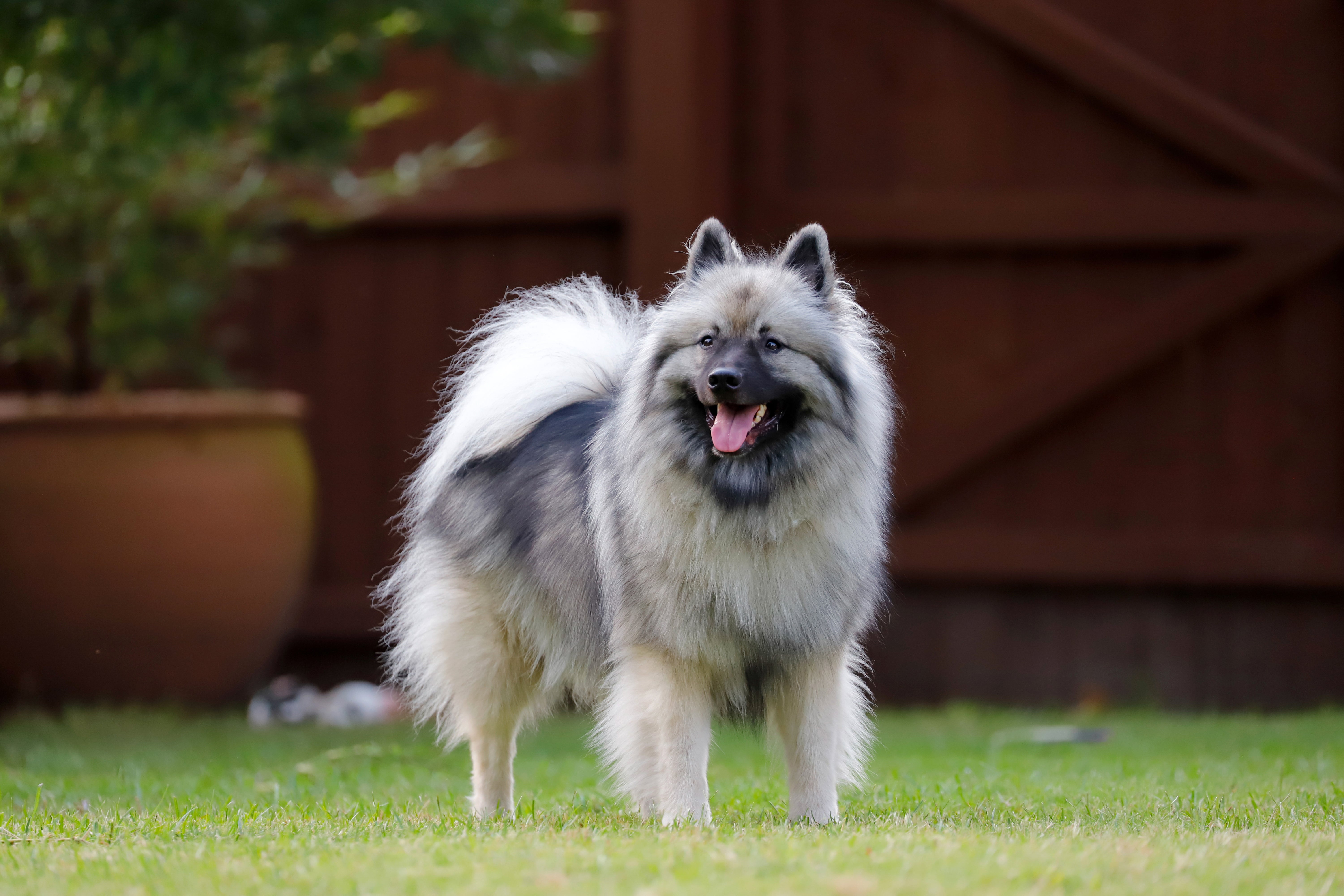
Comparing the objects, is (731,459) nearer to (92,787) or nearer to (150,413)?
(92,787)

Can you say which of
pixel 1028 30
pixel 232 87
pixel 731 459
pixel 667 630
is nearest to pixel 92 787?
pixel 667 630

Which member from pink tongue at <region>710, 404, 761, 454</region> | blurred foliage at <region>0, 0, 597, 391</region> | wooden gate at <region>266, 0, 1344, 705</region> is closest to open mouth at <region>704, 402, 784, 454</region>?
pink tongue at <region>710, 404, 761, 454</region>

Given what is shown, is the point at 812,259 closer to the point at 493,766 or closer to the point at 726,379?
the point at 726,379

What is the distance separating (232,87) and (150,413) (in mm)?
1494

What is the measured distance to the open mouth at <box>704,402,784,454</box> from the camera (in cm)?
366

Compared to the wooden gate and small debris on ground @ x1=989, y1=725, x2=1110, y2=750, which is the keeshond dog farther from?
the wooden gate

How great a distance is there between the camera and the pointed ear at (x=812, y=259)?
3941 mm

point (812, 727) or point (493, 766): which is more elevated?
point (812, 727)

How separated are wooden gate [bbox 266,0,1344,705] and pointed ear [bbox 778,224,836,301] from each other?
304 centimetres

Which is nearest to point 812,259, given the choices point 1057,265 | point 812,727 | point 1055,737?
point 812,727

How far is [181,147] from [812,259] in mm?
3527

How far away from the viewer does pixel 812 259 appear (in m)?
3.98

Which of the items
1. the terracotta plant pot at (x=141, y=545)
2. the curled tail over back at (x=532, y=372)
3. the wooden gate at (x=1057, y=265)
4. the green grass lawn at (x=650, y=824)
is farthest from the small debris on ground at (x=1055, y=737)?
the terracotta plant pot at (x=141, y=545)

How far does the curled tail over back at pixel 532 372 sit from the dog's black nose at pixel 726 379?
0.77 m
